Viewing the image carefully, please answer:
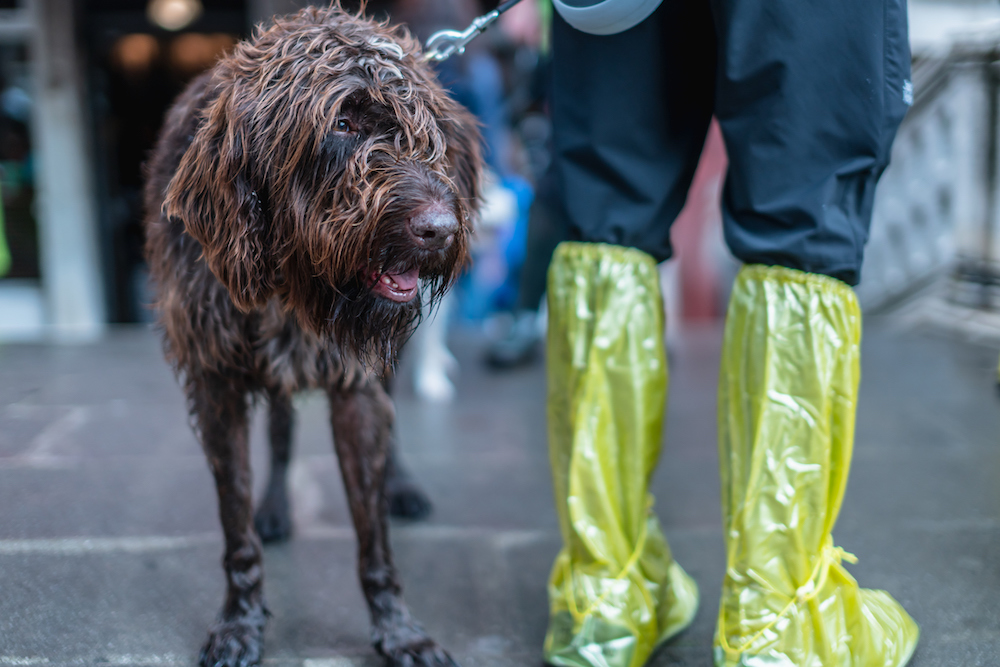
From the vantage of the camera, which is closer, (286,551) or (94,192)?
(286,551)

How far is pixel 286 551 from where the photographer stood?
2686 millimetres

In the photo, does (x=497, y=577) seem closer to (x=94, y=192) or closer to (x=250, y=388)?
(x=250, y=388)

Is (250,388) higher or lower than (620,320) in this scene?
lower

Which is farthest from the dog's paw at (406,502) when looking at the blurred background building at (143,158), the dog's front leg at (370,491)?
the blurred background building at (143,158)

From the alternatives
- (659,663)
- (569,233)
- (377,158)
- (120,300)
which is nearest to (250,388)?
(377,158)

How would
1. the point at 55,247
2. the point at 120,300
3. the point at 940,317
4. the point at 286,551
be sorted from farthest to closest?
the point at 120,300 < the point at 55,247 < the point at 940,317 < the point at 286,551

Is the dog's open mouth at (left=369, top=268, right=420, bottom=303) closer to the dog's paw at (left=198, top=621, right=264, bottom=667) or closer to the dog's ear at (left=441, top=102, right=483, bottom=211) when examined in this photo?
the dog's ear at (left=441, top=102, right=483, bottom=211)

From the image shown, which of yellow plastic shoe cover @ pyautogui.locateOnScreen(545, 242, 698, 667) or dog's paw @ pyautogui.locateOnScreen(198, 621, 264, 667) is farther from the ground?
yellow plastic shoe cover @ pyautogui.locateOnScreen(545, 242, 698, 667)

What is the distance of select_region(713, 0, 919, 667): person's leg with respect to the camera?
1731 millimetres

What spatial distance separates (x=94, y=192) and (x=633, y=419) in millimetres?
6312

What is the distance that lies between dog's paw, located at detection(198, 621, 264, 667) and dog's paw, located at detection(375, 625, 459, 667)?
1.01ft

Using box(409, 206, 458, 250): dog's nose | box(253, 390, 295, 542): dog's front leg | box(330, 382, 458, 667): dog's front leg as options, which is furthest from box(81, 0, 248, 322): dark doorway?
box(409, 206, 458, 250): dog's nose

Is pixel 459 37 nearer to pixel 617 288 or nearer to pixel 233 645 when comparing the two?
pixel 617 288

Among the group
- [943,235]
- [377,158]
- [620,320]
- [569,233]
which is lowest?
[943,235]
